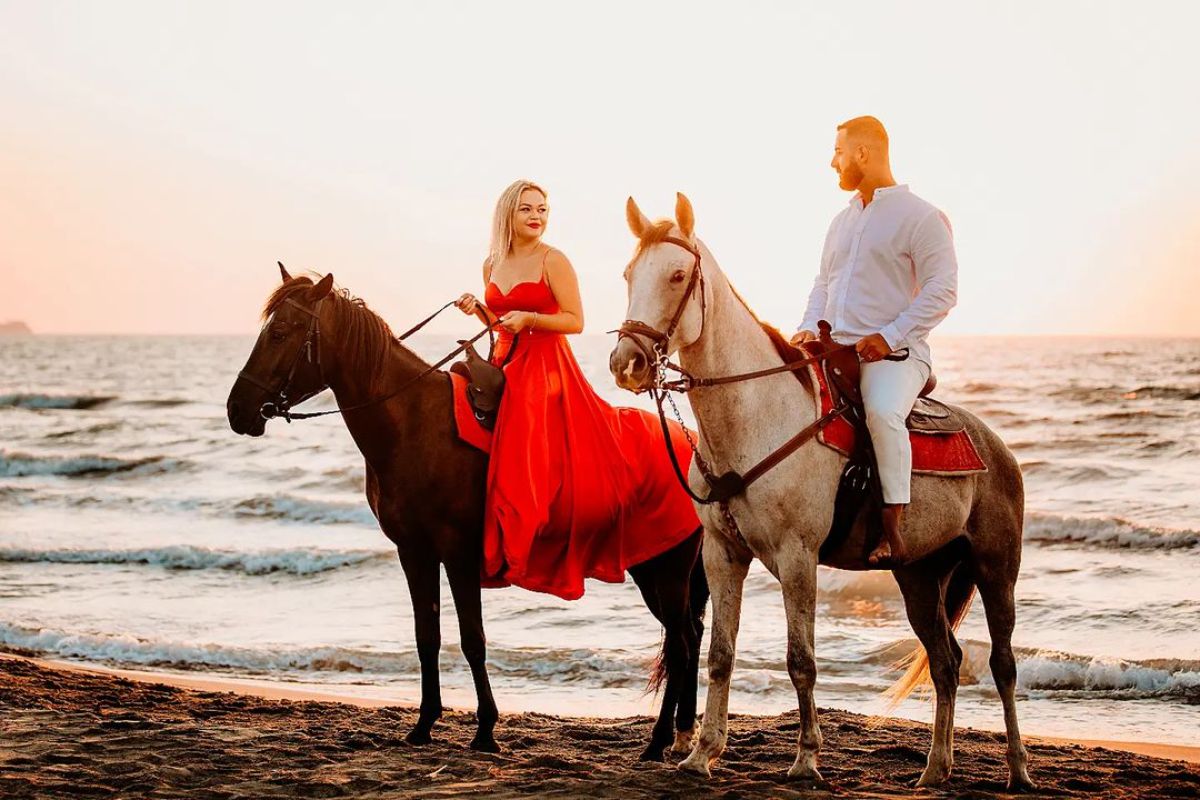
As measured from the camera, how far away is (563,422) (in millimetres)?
5789

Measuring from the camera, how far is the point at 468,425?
18.7 feet

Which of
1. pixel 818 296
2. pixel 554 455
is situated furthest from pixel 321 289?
pixel 818 296

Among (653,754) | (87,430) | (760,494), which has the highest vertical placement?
(760,494)

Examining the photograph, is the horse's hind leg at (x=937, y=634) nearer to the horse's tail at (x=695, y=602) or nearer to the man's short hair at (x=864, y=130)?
the horse's tail at (x=695, y=602)

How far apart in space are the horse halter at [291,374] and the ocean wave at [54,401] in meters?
37.8

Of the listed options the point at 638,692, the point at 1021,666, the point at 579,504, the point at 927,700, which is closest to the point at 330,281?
the point at 579,504

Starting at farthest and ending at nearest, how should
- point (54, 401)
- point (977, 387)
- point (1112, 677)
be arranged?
point (977, 387), point (54, 401), point (1112, 677)

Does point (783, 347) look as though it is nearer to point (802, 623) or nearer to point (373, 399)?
point (802, 623)

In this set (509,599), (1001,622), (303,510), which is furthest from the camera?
(303,510)

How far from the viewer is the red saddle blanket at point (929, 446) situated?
15.6 ft

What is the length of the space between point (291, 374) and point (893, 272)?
263cm

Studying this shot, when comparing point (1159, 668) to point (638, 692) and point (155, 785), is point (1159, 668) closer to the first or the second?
point (638, 692)

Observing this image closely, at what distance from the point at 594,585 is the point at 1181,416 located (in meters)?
22.8

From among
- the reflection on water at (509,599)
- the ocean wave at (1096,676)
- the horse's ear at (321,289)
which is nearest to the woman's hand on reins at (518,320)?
the horse's ear at (321,289)
